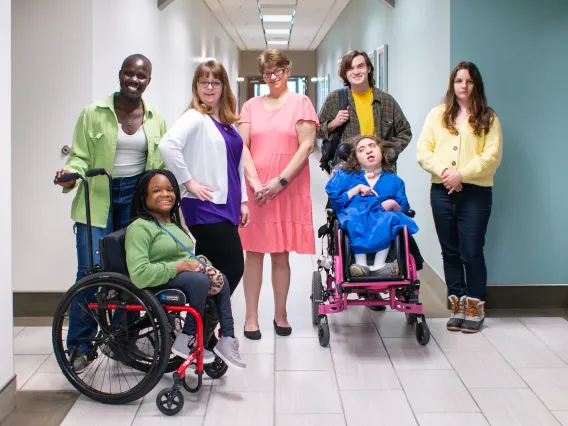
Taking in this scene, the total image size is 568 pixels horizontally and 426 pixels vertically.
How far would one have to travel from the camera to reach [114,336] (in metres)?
2.94

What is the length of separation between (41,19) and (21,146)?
2.29ft

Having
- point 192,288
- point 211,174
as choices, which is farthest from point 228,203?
point 192,288

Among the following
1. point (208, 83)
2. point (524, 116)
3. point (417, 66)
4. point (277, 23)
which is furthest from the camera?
point (277, 23)

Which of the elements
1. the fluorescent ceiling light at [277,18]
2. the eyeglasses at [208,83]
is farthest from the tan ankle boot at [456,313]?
the fluorescent ceiling light at [277,18]

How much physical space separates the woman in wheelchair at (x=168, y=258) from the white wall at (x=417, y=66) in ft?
7.13

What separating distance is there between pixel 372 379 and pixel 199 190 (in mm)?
1122

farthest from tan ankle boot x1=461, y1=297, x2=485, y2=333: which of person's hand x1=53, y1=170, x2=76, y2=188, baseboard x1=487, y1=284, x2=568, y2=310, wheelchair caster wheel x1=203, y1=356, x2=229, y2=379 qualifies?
person's hand x1=53, y1=170, x2=76, y2=188

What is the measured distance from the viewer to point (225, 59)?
14477 mm

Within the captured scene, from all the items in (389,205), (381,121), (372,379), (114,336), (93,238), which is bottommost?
Answer: (372,379)

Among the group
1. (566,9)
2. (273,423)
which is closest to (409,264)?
(273,423)

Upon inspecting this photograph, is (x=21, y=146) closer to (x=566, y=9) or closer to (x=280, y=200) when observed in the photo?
(x=280, y=200)

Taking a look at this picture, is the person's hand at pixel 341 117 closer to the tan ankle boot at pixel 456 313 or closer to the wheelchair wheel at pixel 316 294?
the wheelchair wheel at pixel 316 294

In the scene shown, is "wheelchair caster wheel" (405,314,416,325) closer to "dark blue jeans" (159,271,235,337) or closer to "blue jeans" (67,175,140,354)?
"dark blue jeans" (159,271,235,337)

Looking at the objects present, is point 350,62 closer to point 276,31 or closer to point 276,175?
point 276,175
